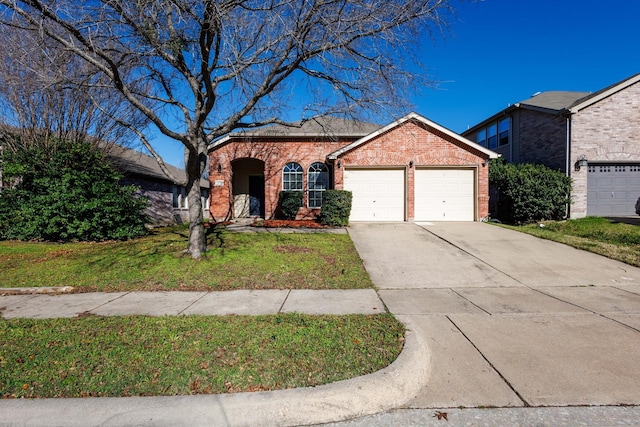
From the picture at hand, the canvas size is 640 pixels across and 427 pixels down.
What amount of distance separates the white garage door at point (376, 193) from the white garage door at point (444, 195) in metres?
0.77

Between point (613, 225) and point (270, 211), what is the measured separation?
14.3 metres

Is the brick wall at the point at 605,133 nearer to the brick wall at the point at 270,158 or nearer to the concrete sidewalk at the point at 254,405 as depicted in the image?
the brick wall at the point at 270,158

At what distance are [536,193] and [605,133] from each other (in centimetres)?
431

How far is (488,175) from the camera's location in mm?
14609

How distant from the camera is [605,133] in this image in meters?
14.1

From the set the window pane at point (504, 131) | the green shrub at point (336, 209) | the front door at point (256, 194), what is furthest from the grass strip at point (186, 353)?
the window pane at point (504, 131)

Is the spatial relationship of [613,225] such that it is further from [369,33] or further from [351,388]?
[351,388]

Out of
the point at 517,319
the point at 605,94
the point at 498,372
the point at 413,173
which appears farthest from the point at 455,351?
the point at 605,94

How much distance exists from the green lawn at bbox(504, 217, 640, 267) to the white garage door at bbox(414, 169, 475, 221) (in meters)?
2.79

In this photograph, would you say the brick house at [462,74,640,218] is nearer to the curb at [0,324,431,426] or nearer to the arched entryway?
the arched entryway

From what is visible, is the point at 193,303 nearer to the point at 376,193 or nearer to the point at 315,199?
the point at 376,193

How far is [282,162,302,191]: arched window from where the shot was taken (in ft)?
54.1

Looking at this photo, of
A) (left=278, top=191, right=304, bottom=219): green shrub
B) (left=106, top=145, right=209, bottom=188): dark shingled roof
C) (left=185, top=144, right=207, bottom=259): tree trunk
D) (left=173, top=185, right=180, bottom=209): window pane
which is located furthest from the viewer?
(left=173, top=185, right=180, bottom=209): window pane

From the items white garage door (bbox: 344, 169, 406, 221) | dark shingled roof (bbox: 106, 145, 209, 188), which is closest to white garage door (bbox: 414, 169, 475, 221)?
white garage door (bbox: 344, 169, 406, 221)
